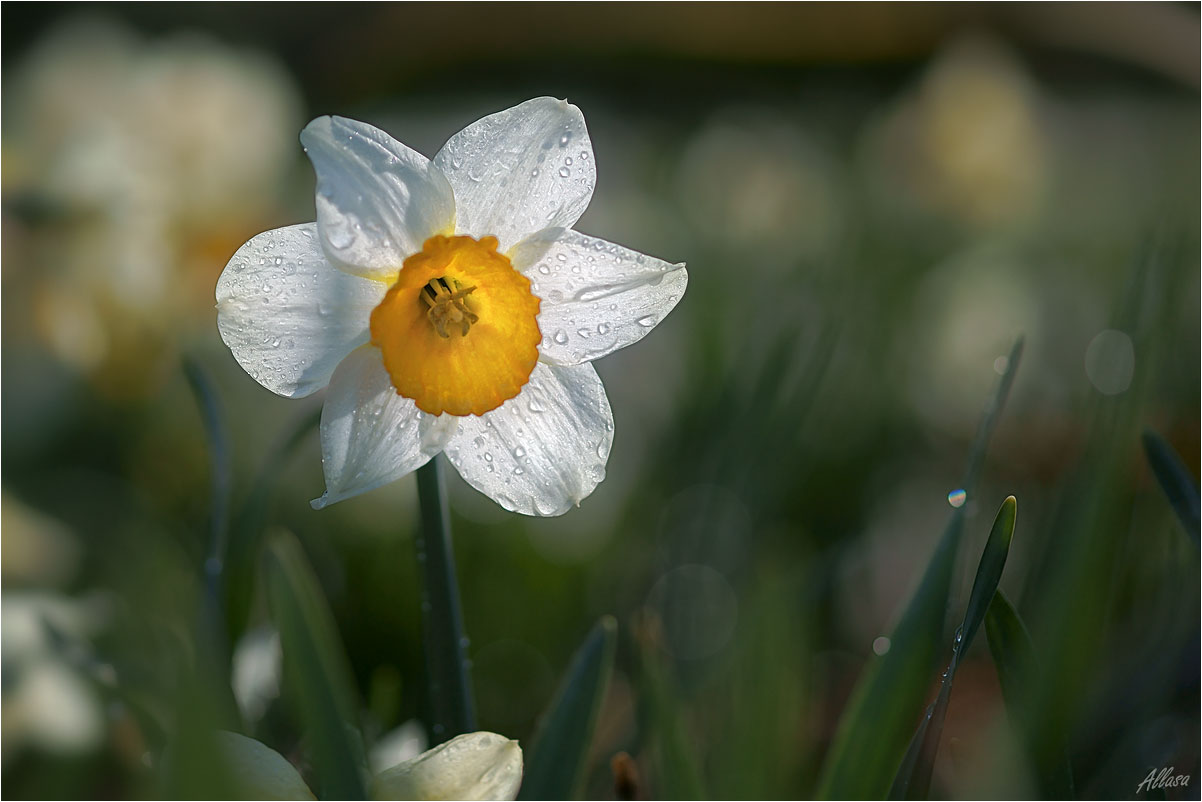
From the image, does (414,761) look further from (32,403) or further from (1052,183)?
(1052,183)

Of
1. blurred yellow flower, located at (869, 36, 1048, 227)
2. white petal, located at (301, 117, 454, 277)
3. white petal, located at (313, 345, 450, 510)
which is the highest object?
blurred yellow flower, located at (869, 36, 1048, 227)

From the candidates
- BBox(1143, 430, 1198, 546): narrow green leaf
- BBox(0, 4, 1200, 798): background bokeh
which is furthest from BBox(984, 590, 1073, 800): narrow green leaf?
BBox(1143, 430, 1198, 546): narrow green leaf

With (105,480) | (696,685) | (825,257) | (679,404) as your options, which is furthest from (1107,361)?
(105,480)

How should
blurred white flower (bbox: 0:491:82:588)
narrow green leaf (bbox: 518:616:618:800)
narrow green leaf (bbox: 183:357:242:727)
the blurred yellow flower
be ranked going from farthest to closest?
1. the blurred yellow flower
2. blurred white flower (bbox: 0:491:82:588)
3. narrow green leaf (bbox: 183:357:242:727)
4. narrow green leaf (bbox: 518:616:618:800)

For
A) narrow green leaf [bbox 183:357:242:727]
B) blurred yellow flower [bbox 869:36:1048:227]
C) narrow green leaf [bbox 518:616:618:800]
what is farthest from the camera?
blurred yellow flower [bbox 869:36:1048:227]

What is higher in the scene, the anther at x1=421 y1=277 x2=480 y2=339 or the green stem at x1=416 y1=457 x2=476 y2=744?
the anther at x1=421 y1=277 x2=480 y2=339

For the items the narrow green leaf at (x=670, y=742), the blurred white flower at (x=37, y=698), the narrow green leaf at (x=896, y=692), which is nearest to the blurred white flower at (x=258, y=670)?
the blurred white flower at (x=37, y=698)

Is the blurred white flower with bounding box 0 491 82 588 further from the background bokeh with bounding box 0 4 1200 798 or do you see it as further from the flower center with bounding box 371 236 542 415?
the flower center with bounding box 371 236 542 415

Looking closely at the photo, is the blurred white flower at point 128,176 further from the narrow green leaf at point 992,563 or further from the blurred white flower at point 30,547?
the narrow green leaf at point 992,563
